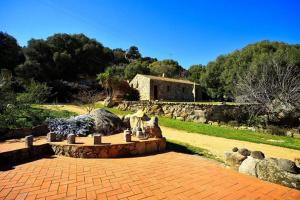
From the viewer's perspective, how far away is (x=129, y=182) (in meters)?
4.04

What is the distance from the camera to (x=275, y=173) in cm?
438

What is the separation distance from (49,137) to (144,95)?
18.3 m

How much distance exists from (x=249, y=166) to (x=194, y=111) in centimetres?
1072

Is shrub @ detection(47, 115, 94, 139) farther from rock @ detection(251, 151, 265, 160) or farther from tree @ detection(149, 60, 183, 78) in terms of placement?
tree @ detection(149, 60, 183, 78)

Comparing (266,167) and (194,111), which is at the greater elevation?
(194,111)

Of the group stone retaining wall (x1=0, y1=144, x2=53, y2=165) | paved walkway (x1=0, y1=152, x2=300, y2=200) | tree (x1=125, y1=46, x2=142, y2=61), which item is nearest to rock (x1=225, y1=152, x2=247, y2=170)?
paved walkway (x1=0, y1=152, x2=300, y2=200)

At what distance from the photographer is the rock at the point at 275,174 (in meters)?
4.17

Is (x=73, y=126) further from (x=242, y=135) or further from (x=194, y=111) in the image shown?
(x=194, y=111)

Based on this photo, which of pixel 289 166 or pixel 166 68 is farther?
pixel 166 68

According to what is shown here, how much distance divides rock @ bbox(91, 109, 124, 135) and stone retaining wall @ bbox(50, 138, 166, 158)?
213cm

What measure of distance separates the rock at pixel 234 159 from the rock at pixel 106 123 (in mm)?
4504

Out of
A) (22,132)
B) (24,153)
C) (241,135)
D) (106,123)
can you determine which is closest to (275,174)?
(106,123)

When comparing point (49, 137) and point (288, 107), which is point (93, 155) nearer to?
point (49, 137)

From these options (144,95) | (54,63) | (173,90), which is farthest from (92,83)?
(173,90)
